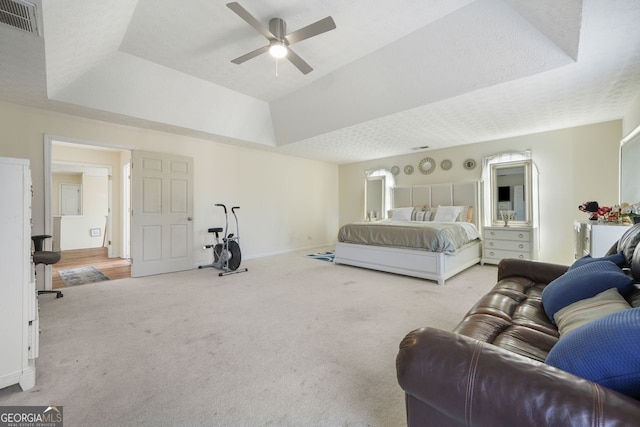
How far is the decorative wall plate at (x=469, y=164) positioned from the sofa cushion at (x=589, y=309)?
15.2 ft

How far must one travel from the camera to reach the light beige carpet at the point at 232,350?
145 cm

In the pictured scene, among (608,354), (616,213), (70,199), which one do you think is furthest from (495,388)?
(70,199)

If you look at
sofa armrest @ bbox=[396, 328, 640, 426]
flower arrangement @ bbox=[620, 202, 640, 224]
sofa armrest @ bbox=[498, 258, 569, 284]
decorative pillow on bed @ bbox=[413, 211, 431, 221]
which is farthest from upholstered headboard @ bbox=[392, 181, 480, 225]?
sofa armrest @ bbox=[396, 328, 640, 426]

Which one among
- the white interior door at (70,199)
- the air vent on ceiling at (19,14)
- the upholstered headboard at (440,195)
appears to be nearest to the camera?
the air vent on ceiling at (19,14)

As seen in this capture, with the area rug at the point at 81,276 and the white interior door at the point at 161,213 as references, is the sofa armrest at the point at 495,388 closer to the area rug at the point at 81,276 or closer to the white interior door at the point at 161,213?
the white interior door at the point at 161,213

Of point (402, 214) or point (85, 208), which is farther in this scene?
point (85, 208)

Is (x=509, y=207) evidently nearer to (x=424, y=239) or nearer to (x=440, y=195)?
(x=440, y=195)

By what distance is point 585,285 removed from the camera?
1.37 meters

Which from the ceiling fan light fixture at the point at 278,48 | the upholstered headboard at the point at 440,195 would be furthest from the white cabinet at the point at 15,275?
the upholstered headboard at the point at 440,195

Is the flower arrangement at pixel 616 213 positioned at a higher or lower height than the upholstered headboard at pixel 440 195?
lower

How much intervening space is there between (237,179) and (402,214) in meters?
3.65

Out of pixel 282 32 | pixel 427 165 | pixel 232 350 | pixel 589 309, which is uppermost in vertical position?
pixel 282 32

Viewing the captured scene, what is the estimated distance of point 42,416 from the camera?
142cm

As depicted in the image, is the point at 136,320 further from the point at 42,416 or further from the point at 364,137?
the point at 364,137
